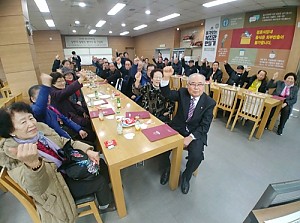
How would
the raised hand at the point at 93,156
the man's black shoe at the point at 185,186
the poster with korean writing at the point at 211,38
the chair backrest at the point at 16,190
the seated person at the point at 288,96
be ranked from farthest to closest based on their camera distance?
the poster with korean writing at the point at 211,38 < the seated person at the point at 288,96 < the man's black shoe at the point at 185,186 < the raised hand at the point at 93,156 < the chair backrest at the point at 16,190

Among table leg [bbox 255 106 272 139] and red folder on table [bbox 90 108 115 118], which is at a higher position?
red folder on table [bbox 90 108 115 118]

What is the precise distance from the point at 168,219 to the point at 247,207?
2.73 ft

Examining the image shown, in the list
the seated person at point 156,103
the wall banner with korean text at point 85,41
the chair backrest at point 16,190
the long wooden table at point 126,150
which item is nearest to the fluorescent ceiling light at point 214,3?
the seated person at point 156,103

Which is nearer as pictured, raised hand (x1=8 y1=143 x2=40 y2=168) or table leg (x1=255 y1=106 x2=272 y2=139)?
raised hand (x1=8 y1=143 x2=40 y2=168)

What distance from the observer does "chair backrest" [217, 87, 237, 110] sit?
3082 millimetres

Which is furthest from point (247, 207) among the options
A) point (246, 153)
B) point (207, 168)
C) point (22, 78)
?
point (22, 78)

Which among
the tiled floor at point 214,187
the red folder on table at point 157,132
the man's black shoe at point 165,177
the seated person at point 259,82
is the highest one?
the seated person at point 259,82

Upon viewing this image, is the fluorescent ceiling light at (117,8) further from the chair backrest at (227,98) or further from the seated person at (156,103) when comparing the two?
the chair backrest at (227,98)

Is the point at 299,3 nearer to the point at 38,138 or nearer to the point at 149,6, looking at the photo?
the point at 149,6

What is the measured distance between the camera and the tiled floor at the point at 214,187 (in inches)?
57.3

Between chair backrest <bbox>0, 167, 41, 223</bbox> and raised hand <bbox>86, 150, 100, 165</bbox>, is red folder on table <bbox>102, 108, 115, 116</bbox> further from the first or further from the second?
chair backrest <bbox>0, 167, 41, 223</bbox>

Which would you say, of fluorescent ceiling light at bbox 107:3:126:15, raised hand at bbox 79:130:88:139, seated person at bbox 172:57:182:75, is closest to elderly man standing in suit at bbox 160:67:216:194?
raised hand at bbox 79:130:88:139

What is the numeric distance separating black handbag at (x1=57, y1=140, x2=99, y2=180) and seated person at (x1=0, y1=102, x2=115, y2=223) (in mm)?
40

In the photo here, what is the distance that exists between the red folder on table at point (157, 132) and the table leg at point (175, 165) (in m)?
0.16
